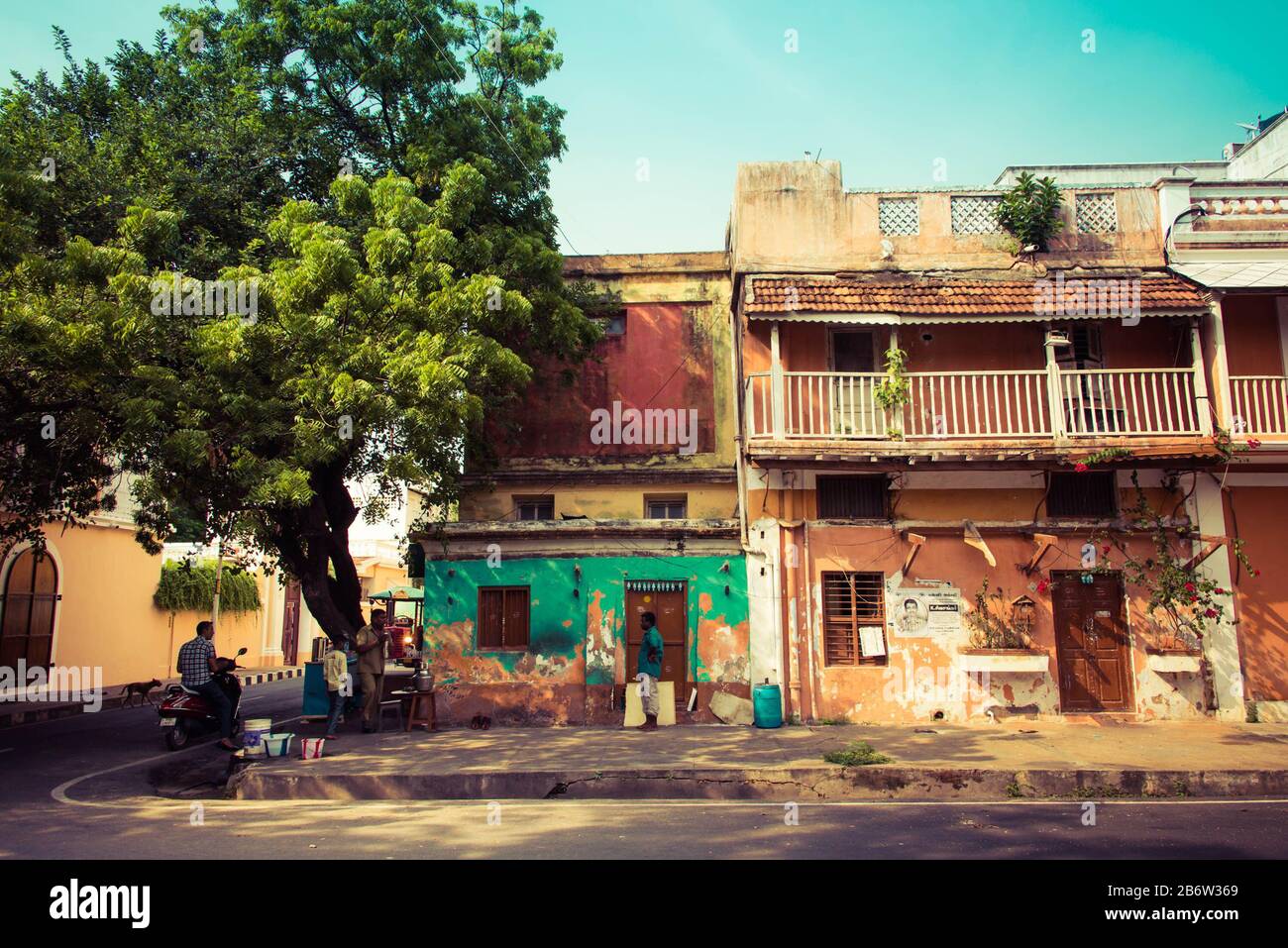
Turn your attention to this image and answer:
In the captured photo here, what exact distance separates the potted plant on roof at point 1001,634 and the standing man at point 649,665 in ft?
15.6

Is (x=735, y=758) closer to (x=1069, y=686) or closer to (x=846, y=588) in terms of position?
(x=846, y=588)

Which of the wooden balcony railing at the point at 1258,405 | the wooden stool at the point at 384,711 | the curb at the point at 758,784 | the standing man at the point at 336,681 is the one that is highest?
the wooden balcony railing at the point at 1258,405

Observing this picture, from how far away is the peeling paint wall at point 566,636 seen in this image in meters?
13.5

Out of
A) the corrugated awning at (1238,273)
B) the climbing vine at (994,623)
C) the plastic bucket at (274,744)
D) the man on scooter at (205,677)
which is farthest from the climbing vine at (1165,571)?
the man on scooter at (205,677)

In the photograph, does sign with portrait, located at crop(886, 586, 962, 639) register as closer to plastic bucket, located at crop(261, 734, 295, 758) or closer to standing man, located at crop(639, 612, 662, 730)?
standing man, located at crop(639, 612, 662, 730)

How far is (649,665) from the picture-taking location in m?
12.5

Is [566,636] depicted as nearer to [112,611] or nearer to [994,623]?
[994,623]

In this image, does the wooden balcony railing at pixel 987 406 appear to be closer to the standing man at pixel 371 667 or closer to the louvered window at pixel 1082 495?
the louvered window at pixel 1082 495

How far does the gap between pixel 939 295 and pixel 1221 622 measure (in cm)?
672

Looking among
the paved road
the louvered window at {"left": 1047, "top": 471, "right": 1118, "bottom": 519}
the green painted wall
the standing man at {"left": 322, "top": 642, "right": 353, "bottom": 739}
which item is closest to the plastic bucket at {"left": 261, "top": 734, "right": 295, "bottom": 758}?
the paved road

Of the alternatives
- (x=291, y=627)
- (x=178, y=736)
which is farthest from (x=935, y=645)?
(x=291, y=627)

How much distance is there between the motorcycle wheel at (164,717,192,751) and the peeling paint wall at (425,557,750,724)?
144 inches

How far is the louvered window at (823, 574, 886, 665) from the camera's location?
43.9 ft
